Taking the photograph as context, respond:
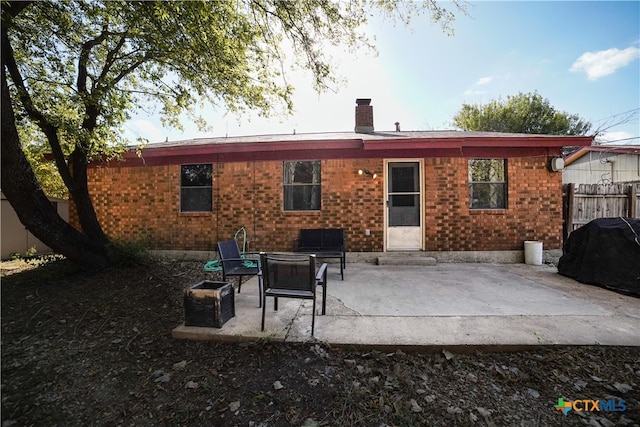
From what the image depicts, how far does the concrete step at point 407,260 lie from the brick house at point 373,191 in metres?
0.36

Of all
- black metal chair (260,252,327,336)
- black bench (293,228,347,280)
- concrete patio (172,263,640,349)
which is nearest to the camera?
concrete patio (172,263,640,349)

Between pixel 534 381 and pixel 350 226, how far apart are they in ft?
15.8

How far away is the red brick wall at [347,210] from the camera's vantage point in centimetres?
658

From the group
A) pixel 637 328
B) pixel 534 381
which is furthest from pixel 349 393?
pixel 637 328

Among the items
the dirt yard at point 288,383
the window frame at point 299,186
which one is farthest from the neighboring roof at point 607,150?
the dirt yard at point 288,383

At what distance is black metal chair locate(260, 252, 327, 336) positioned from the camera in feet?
9.31

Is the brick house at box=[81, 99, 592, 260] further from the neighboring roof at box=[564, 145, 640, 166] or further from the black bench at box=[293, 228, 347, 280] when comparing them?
the neighboring roof at box=[564, 145, 640, 166]

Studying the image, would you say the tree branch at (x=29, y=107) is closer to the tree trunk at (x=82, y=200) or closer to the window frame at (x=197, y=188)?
the tree trunk at (x=82, y=200)

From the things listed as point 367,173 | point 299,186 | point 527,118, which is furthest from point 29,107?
point 527,118

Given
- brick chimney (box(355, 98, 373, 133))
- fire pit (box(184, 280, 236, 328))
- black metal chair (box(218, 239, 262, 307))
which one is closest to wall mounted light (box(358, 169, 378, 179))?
brick chimney (box(355, 98, 373, 133))

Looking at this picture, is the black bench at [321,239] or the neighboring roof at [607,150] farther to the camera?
the neighboring roof at [607,150]

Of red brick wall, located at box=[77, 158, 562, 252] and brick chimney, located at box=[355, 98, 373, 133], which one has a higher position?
brick chimney, located at box=[355, 98, 373, 133]

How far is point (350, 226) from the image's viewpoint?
22.3 ft

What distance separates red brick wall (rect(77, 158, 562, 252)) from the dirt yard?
4.10m
